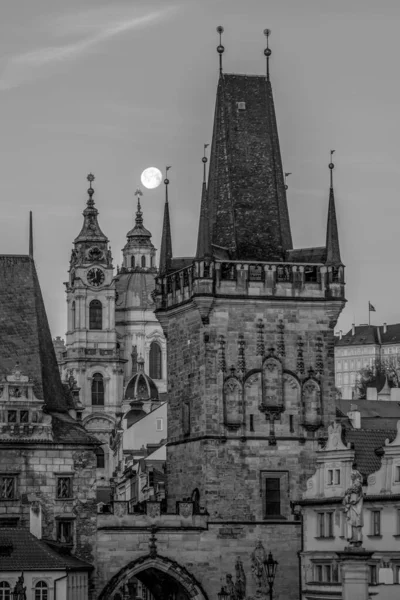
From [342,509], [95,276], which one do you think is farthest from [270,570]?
[95,276]

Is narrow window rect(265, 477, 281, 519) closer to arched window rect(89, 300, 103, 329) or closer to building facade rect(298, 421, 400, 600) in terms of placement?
building facade rect(298, 421, 400, 600)

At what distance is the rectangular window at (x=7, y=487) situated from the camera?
85625 mm

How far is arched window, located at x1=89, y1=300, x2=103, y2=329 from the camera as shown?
19900 centimetres

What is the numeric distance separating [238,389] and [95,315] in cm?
11329

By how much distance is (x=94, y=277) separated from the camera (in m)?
199

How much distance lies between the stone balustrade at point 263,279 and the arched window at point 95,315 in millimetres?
110413

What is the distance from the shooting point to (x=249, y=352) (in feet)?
285

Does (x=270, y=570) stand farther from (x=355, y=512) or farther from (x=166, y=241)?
(x=166, y=241)

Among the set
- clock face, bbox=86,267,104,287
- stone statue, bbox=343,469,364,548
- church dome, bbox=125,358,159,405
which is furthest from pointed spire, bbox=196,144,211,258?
clock face, bbox=86,267,104,287

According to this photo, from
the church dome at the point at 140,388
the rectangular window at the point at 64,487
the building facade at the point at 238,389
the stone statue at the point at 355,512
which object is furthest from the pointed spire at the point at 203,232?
the church dome at the point at 140,388

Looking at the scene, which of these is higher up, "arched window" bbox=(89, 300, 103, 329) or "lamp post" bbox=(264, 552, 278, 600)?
"arched window" bbox=(89, 300, 103, 329)

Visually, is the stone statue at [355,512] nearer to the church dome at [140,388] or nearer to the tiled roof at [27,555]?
the tiled roof at [27,555]

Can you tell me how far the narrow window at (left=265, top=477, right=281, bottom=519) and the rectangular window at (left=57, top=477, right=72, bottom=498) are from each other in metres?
7.63

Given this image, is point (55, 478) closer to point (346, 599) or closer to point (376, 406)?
point (346, 599)
